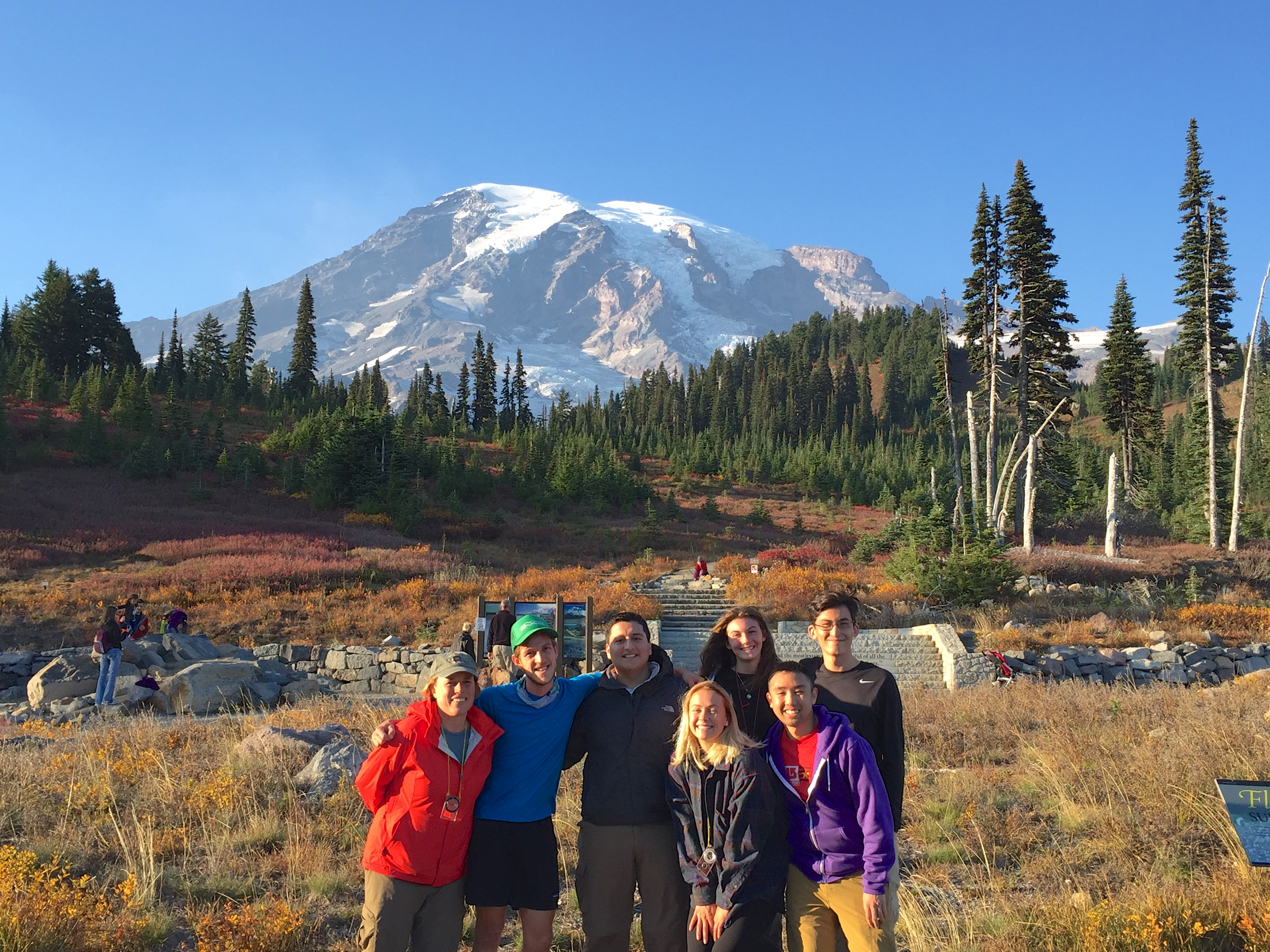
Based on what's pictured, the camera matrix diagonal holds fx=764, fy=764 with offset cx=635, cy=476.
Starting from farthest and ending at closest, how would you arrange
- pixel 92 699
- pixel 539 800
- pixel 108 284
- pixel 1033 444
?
pixel 108 284, pixel 1033 444, pixel 92 699, pixel 539 800

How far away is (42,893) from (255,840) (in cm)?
162

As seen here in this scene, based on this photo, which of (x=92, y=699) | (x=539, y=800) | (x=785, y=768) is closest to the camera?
(x=785, y=768)

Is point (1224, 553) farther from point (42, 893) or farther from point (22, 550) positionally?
point (22, 550)

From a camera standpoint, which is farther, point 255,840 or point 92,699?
point 92,699

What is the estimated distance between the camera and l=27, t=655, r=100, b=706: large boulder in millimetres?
12133

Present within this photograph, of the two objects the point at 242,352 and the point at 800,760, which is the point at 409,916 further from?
the point at 242,352

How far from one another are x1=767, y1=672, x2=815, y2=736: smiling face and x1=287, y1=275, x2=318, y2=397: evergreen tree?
66862 mm

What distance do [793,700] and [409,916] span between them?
1.89m

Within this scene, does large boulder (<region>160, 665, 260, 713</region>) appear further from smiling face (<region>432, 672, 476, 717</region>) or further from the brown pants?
the brown pants

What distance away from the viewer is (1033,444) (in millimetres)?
27516

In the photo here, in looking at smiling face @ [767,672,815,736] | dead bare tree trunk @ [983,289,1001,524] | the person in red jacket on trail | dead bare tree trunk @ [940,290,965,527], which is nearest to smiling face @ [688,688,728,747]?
smiling face @ [767,672,815,736]

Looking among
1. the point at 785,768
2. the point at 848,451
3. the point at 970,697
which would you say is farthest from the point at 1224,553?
the point at 848,451

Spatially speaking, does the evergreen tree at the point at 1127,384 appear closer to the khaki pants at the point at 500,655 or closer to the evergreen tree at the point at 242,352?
the khaki pants at the point at 500,655

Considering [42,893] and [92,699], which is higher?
[42,893]
